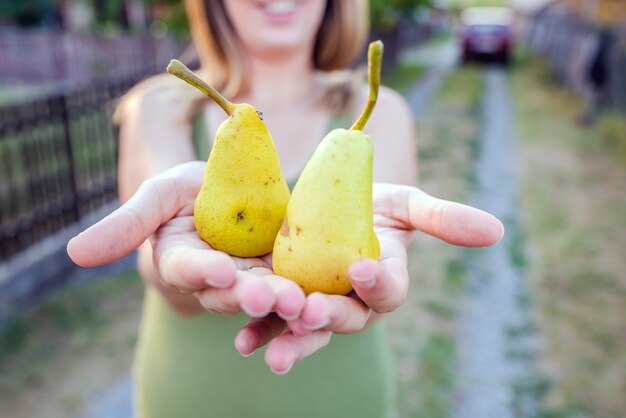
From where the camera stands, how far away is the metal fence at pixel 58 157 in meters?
4.85

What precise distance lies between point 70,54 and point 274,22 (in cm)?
1791

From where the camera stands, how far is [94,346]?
430 centimetres

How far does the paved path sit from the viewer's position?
150 inches

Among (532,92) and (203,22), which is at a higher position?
(203,22)

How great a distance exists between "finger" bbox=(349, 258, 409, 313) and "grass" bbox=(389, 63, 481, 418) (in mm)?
2796

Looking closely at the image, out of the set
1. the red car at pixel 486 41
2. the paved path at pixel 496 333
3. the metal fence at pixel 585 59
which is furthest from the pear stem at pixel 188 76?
the red car at pixel 486 41

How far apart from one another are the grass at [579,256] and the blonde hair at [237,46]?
104 inches

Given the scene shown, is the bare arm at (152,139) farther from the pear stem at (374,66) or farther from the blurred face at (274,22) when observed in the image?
the pear stem at (374,66)

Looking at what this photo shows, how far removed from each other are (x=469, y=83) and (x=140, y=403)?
53.7ft

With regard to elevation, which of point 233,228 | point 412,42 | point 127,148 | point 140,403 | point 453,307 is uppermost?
point 233,228

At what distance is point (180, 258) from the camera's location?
3.78ft

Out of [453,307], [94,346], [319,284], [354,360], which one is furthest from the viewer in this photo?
[453,307]

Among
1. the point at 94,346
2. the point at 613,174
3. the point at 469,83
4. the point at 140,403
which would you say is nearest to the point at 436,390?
the point at 140,403

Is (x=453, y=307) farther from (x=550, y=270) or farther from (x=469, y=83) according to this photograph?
(x=469, y=83)
